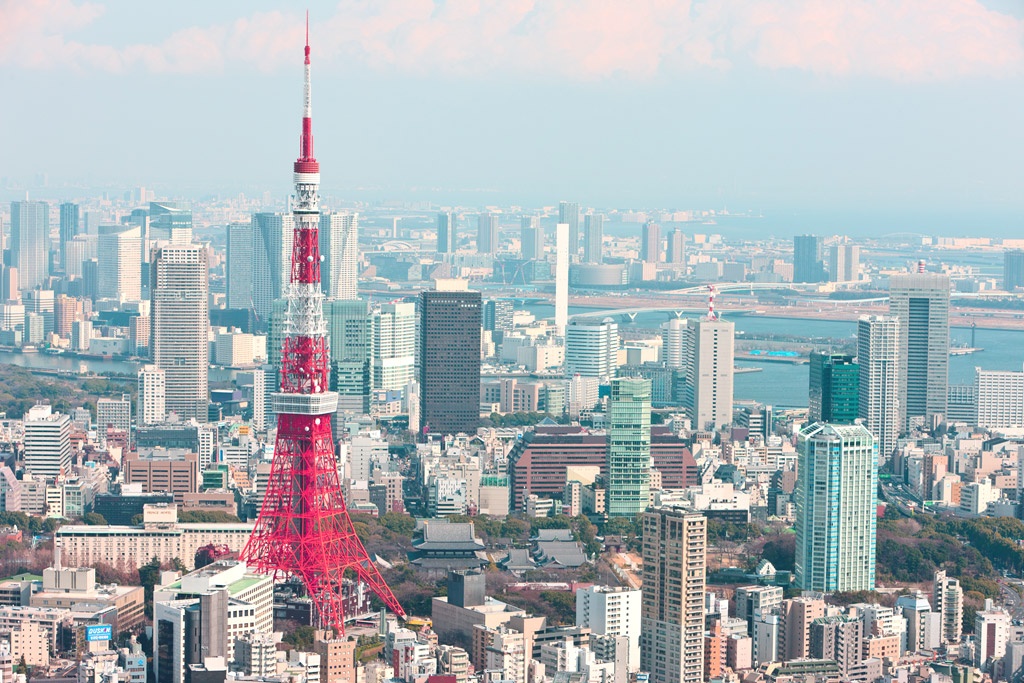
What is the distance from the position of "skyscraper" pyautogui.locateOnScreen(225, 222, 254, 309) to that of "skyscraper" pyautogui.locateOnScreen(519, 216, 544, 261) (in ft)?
23.1

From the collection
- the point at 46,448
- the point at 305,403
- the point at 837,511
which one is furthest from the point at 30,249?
the point at 837,511

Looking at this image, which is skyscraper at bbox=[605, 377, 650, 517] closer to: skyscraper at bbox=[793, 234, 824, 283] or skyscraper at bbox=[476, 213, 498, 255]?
skyscraper at bbox=[476, 213, 498, 255]

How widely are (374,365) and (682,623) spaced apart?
1390 centimetres

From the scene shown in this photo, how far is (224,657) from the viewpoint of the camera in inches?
436

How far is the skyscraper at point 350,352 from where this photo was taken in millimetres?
24406

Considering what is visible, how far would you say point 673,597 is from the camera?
40.4ft

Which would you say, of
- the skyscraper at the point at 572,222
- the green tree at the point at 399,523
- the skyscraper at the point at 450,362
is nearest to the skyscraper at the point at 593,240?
the skyscraper at the point at 572,222

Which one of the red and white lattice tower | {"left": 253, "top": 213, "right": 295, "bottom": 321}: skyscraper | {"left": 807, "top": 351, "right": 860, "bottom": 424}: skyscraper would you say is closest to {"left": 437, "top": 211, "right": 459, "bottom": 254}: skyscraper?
{"left": 253, "top": 213, "right": 295, "bottom": 321}: skyscraper

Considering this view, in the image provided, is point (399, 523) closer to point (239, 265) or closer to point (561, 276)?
point (239, 265)

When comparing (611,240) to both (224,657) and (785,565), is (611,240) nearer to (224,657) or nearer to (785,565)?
(785,565)

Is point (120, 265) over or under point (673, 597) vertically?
over

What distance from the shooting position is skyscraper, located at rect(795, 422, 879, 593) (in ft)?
48.2

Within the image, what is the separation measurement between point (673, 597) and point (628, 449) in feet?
18.8

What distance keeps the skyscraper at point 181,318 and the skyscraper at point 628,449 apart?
788 centimetres
